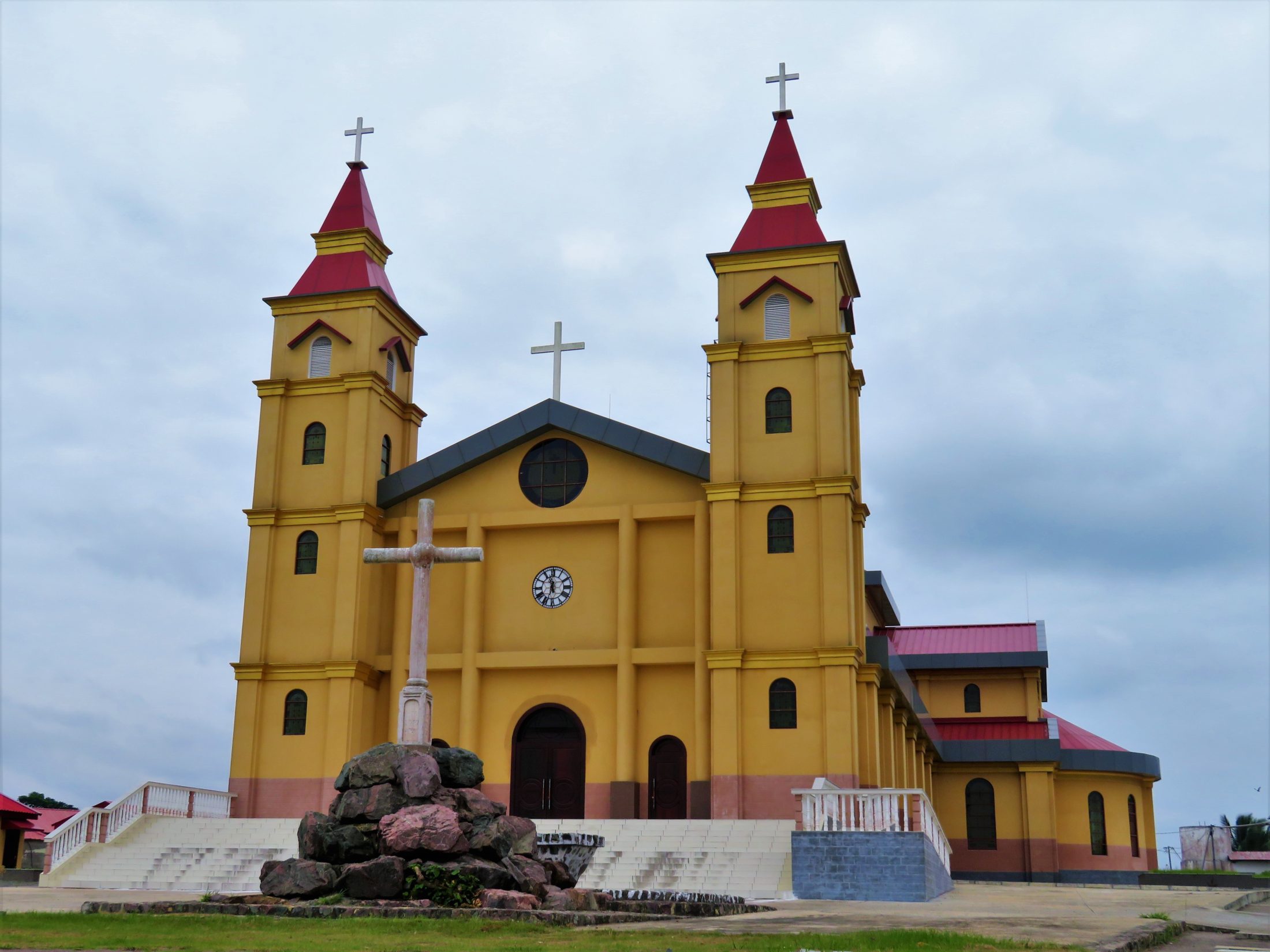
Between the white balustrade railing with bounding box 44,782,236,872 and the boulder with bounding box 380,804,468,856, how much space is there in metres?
10.8

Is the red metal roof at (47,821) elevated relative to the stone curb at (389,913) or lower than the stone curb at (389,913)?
elevated

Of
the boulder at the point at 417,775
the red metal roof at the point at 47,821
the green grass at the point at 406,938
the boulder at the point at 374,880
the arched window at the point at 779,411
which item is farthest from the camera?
the red metal roof at the point at 47,821

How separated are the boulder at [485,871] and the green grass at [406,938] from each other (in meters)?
2.40

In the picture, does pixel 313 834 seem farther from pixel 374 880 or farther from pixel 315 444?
pixel 315 444

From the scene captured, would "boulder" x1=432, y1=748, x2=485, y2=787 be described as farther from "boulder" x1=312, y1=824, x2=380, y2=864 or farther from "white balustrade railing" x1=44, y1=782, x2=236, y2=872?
"white balustrade railing" x1=44, y1=782, x2=236, y2=872

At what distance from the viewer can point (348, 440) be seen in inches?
1206

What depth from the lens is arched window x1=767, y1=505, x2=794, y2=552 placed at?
27.5 meters

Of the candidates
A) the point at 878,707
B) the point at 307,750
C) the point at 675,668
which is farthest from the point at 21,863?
the point at 878,707

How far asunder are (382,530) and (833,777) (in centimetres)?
1185

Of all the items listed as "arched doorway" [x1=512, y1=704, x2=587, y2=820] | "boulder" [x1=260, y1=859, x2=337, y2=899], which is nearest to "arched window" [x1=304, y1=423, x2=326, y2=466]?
"arched doorway" [x1=512, y1=704, x2=587, y2=820]

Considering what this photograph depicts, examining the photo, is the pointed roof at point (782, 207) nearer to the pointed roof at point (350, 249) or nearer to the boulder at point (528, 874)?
the pointed roof at point (350, 249)

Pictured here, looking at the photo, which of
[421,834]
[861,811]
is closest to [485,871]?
[421,834]

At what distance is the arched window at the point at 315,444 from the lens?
31.2 metres

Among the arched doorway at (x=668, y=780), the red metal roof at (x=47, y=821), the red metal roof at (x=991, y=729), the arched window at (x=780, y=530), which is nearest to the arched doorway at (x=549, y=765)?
the arched doorway at (x=668, y=780)
